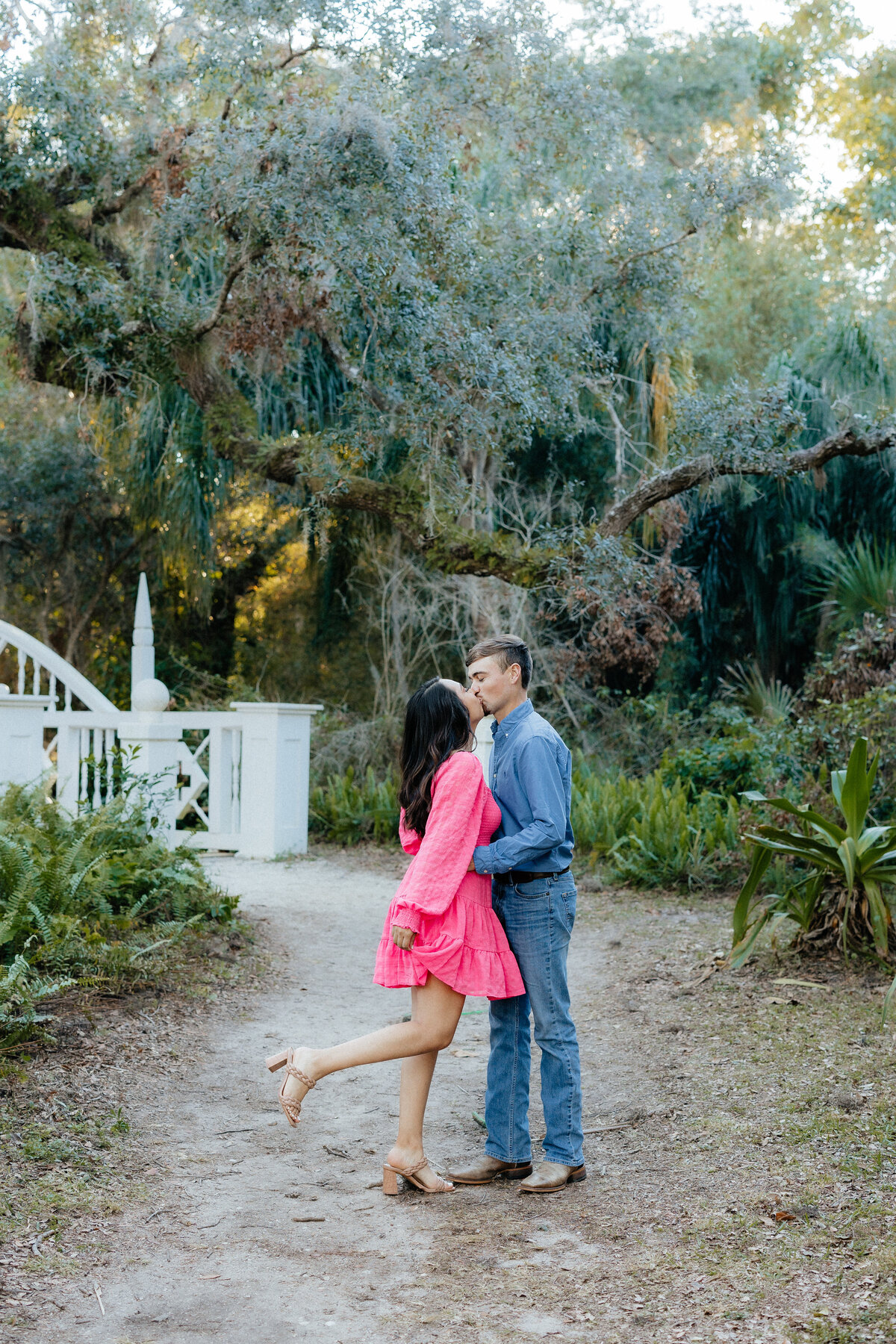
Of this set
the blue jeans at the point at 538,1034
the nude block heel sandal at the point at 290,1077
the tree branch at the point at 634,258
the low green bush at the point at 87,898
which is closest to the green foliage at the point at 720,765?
the tree branch at the point at 634,258

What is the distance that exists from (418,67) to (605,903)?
6356 millimetres

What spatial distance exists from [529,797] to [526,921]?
36 cm

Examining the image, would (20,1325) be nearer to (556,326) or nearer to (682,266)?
(556,326)

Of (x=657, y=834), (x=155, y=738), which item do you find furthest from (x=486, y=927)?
(x=657, y=834)

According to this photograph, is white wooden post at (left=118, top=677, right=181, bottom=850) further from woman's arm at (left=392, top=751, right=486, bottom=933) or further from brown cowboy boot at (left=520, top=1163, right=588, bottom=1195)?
brown cowboy boot at (left=520, top=1163, right=588, bottom=1195)

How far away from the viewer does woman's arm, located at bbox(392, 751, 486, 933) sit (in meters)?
3.10

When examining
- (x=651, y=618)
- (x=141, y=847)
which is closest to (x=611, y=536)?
(x=651, y=618)

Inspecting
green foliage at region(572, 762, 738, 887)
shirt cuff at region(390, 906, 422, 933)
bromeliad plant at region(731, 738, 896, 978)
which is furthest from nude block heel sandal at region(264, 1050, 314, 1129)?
green foliage at region(572, 762, 738, 887)

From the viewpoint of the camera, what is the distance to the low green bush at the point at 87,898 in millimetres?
4449

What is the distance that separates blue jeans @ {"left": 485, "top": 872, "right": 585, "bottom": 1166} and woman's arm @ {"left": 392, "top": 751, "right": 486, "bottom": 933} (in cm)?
25

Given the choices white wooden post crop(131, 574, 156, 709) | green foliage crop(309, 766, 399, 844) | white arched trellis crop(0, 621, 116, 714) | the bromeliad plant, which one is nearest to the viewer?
the bromeliad plant

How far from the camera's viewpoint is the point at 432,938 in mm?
3154

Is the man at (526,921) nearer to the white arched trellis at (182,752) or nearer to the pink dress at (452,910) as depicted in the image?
the pink dress at (452,910)

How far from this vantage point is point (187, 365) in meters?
9.90
